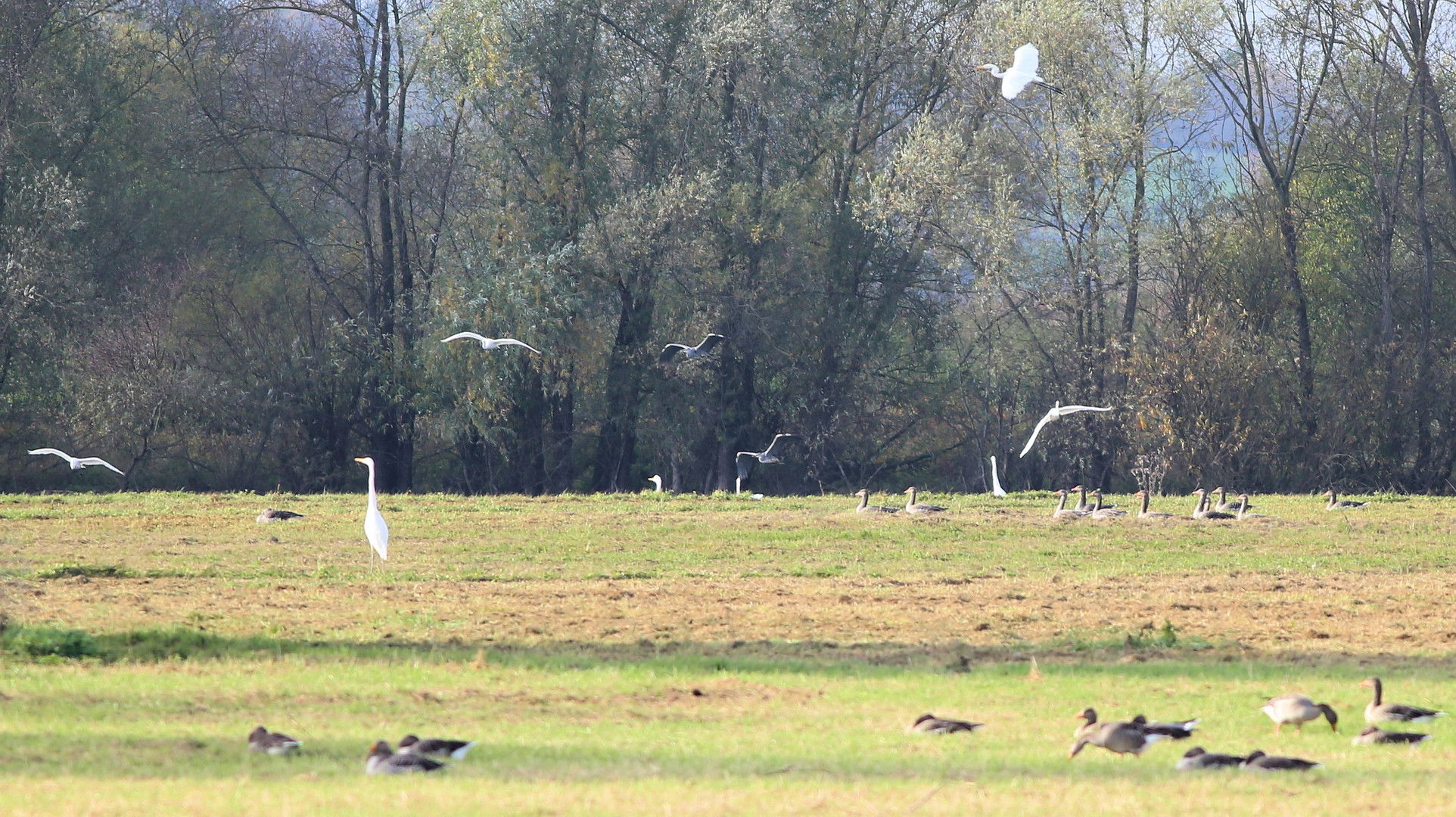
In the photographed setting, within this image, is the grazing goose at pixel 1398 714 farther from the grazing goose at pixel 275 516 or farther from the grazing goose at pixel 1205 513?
the grazing goose at pixel 275 516

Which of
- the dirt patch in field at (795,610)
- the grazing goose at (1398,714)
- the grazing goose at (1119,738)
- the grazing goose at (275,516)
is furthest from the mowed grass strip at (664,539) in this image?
the grazing goose at (1119,738)

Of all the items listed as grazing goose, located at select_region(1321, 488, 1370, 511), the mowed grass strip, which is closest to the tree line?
grazing goose, located at select_region(1321, 488, 1370, 511)

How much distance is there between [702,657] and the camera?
1320 centimetres

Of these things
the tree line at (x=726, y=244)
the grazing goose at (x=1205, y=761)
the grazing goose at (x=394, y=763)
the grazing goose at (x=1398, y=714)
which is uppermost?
the tree line at (x=726, y=244)

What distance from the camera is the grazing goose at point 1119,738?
30.0ft

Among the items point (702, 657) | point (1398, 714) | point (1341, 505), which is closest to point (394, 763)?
point (702, 657)

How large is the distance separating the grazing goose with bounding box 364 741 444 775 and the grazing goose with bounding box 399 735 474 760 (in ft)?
0.51

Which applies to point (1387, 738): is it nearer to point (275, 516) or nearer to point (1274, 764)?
point (1274, 764)

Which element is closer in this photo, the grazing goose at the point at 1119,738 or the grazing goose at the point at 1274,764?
the grazing goose at the point at 1274,764

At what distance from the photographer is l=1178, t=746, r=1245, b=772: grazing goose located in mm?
8695

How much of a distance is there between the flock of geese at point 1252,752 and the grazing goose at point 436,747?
298 cm

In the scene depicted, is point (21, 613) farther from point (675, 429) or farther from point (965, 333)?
point (965, 333)

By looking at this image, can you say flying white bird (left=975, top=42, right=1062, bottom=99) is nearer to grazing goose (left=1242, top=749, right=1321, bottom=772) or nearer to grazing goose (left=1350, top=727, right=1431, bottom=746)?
grazing goose (left=1350, top=727, right=1431, bottom=746)

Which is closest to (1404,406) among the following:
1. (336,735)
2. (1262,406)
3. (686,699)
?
(1262,406)
